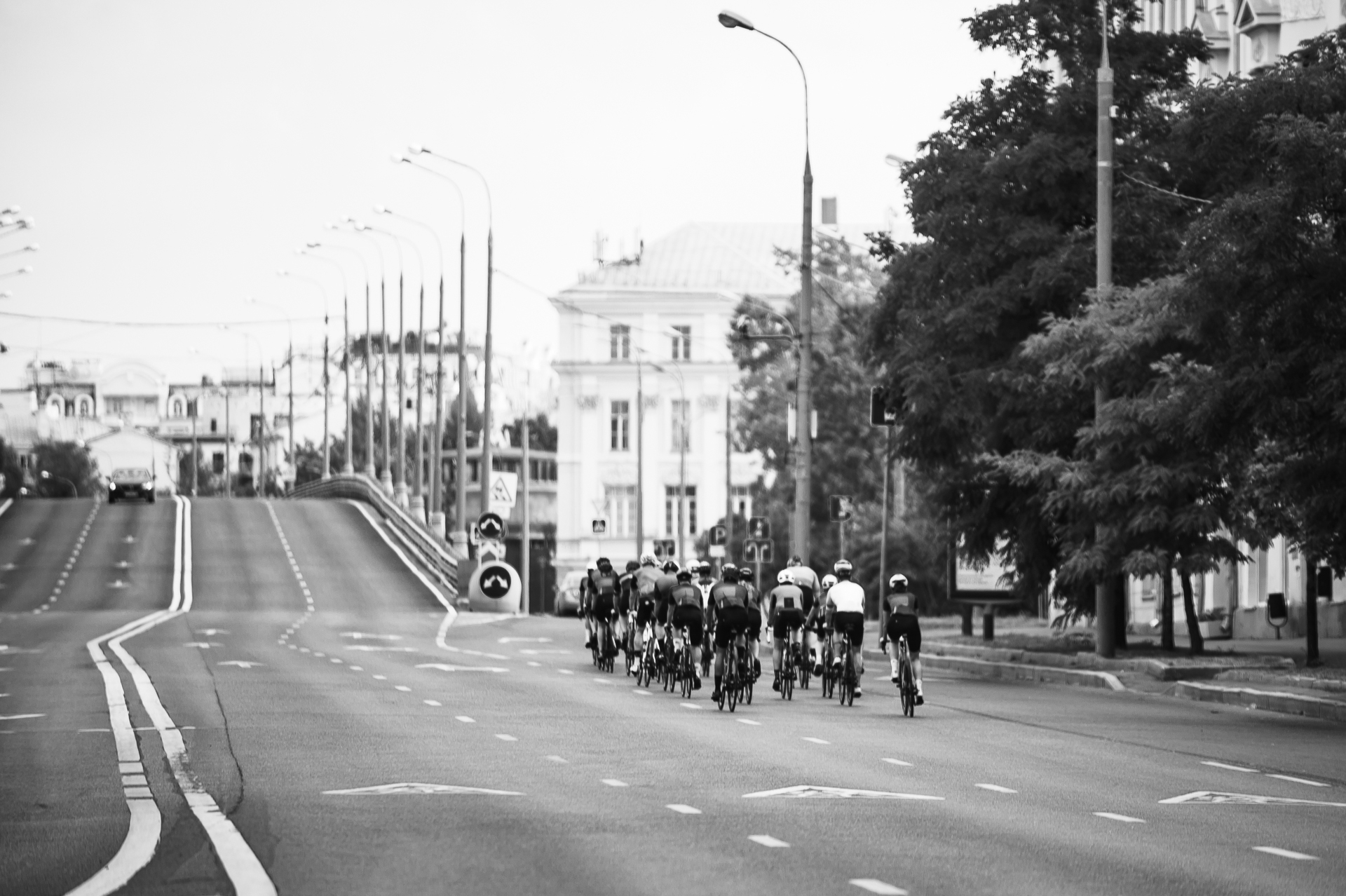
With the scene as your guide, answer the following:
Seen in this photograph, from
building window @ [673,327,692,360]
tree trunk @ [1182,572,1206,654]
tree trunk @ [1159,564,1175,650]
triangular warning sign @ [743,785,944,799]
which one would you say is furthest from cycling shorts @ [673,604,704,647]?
building window @ [673,327,692,360]

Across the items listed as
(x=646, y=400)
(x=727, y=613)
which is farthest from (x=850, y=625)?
(x=646, y=400)

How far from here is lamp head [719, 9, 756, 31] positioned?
4078cm

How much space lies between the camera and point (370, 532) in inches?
2928

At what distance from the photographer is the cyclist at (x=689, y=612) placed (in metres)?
29.1

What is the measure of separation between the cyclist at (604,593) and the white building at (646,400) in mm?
77043

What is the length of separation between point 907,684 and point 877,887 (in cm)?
1423

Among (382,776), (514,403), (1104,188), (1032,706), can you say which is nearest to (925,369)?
(1104,188)

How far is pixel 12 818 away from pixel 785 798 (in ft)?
16.0

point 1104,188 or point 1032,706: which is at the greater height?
point 1104,188

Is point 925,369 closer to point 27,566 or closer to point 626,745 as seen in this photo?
point 626,745

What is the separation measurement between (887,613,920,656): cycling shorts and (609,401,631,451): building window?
88.2m

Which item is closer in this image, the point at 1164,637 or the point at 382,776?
the point at 382,776

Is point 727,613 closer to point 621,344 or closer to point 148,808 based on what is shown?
point 148,808

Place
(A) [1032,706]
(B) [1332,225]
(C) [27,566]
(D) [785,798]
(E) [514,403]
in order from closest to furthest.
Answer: (D) [785,798], (B) [1332,225], (A) [1032,706], (C) [27,566], (E) [514,403]
